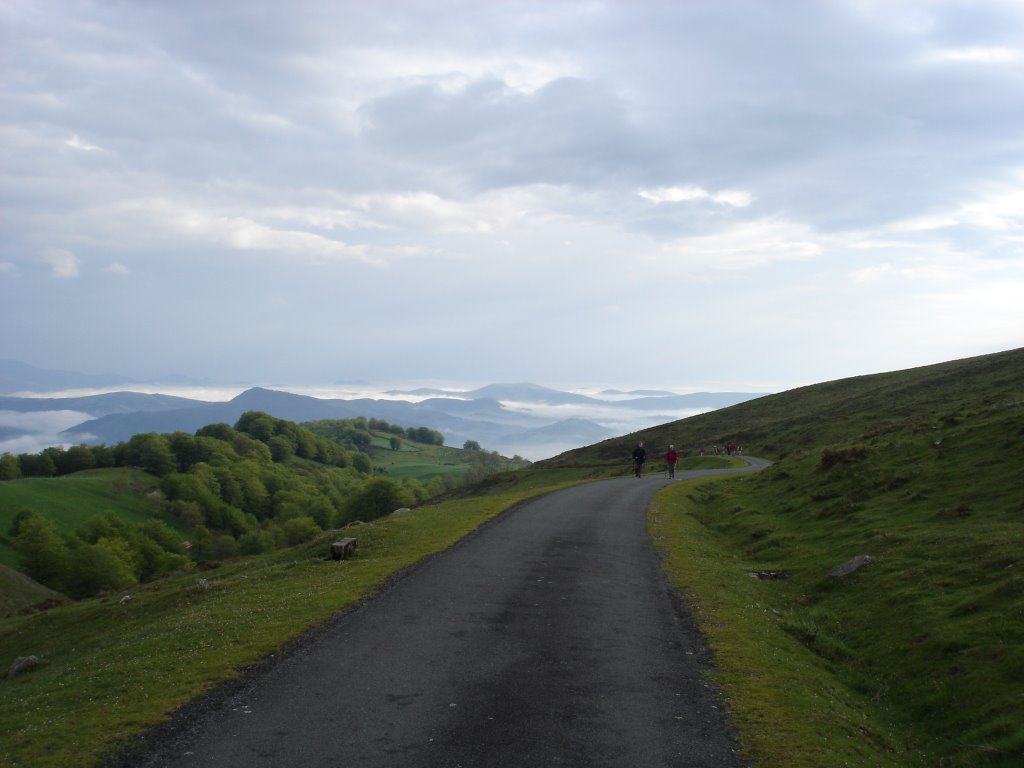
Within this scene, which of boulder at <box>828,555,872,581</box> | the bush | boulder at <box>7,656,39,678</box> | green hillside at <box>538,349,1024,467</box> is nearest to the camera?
boulder at <box>828,555,872,581</box>

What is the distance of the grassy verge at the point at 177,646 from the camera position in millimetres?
10477

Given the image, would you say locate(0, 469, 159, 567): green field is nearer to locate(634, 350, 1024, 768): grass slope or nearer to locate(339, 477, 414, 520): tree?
locate(339, 477, 414, 520): tree

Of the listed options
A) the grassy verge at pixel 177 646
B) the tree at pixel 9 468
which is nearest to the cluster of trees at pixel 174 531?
the tree at pixel 9 468

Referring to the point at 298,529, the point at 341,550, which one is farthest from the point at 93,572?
the point at 341,550

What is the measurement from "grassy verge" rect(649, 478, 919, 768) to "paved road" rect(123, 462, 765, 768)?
55 centimetres

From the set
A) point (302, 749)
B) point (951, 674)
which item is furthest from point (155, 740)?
point (951, 674)

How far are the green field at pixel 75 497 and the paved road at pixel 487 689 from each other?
411 ft

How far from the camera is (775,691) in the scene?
1228 cm

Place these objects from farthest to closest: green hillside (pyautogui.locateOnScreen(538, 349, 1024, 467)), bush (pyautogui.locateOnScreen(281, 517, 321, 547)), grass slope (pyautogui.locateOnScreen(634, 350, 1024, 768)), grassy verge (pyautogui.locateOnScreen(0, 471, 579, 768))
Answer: bush (pyautogui.locateOnScreen(281, 517, 321, 547))
green hillside (pyautogui.locateOnScreen(538, 349, 1024, 467))
grass slope (pyautogui.locateOnScreen(634, 350, 1024, 768))
grassy verge (pyautogui.locateOnScreen(0, 471, 579, 768))

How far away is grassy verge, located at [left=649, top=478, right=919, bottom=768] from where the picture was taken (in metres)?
10.1

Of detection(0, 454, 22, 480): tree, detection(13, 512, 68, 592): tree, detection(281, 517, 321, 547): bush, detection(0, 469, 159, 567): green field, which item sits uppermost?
detection(0, 454, 22, 480): tree

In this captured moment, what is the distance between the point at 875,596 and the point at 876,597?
0.32 ft

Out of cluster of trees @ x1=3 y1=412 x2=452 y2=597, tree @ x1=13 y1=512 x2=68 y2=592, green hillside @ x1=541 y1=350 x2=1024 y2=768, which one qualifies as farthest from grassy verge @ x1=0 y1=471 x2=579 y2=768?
tree @ x1=13 y1=512 x2=68 y2=592

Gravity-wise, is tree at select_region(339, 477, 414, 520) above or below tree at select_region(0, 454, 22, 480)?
below
